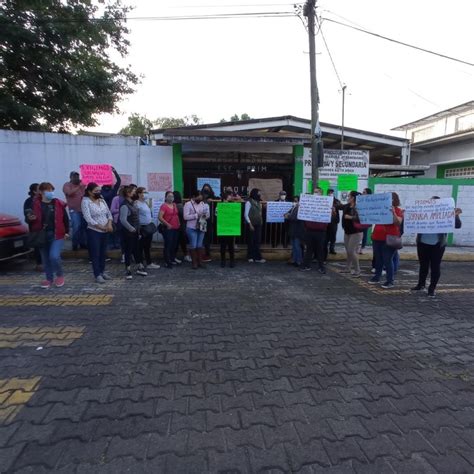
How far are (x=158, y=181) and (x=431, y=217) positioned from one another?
651cm

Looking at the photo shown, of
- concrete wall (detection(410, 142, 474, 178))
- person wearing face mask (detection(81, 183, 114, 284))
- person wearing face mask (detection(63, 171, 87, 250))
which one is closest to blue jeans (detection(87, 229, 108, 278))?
person wearing face mask (detection(81, 183, 114, 284))

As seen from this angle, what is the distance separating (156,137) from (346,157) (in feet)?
17.6

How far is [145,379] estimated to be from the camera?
10.2 ft

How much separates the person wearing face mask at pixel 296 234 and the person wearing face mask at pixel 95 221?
3944 millimetres

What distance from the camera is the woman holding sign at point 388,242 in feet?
20.3

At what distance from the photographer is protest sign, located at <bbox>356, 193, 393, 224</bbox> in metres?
6.29

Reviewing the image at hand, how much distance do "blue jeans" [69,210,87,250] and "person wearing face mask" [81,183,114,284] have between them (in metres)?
2.32

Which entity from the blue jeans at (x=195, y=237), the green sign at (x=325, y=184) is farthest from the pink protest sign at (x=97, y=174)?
the green sign at (x=325, y=184)

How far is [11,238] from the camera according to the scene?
6875mm

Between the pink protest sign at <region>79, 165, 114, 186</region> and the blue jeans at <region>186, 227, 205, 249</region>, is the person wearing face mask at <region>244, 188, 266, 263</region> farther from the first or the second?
the pink protest sign at <region>79, 165, 114, 186</region>

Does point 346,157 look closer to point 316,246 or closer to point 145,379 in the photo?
point 316,246

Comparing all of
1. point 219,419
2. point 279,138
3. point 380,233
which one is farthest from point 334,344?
point 279,138

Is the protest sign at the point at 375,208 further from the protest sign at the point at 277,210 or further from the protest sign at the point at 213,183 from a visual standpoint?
the protest sign at the point at 213,183

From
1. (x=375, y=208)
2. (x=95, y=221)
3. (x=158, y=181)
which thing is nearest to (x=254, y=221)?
(x=375, y=208)
